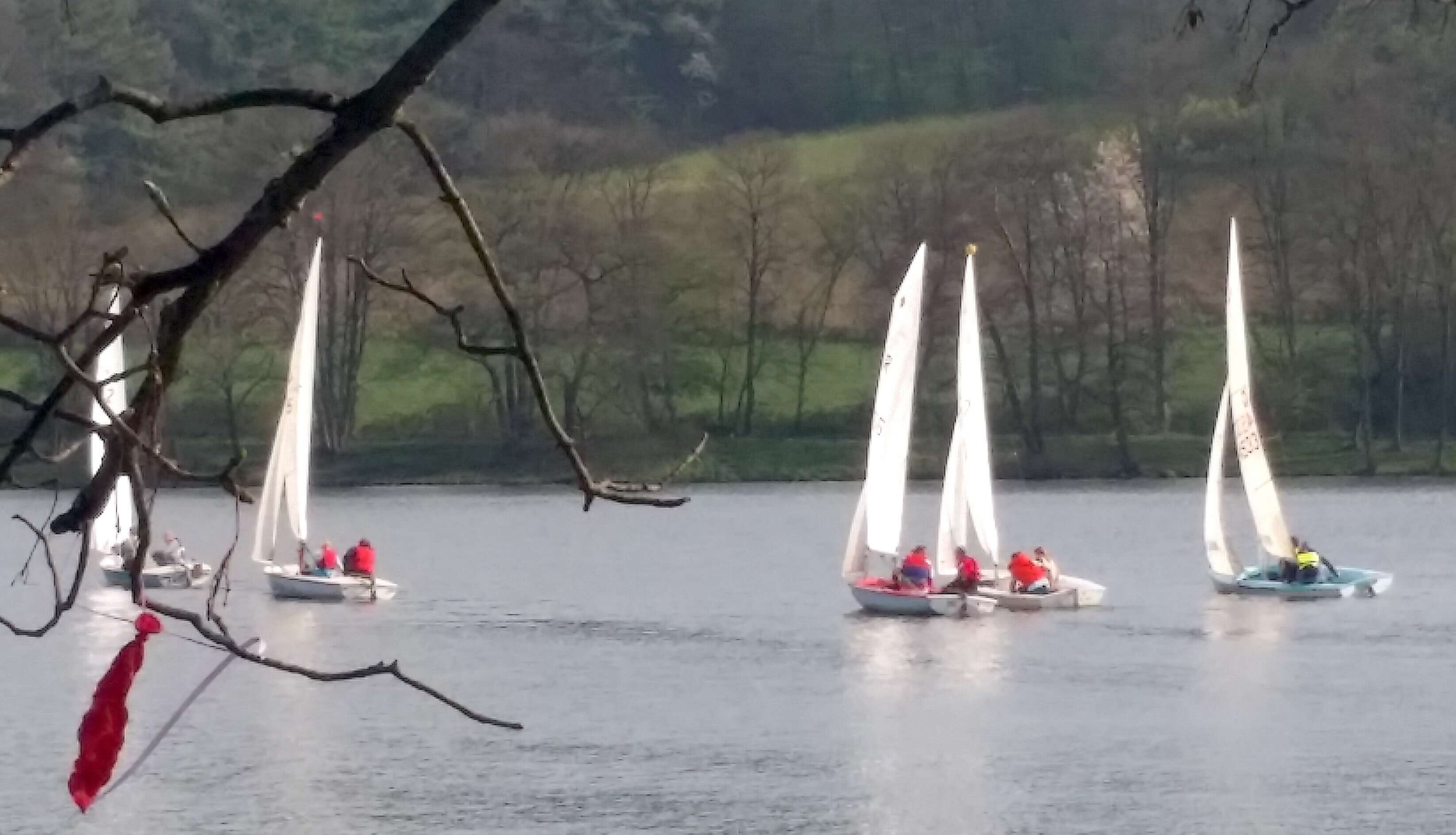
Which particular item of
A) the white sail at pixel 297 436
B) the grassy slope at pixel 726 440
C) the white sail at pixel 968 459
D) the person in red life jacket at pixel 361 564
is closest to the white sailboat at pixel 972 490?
the white sail at pixel 968 459

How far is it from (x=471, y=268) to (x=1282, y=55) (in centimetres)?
2393

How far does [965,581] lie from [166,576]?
13.0 meters

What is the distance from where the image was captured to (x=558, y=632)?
43844mm

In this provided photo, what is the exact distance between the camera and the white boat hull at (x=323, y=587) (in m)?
46.8

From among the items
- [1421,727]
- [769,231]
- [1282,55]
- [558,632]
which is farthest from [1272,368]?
[1421,727]

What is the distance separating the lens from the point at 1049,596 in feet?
145

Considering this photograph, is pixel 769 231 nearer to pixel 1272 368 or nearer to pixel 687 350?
pixel 687 350

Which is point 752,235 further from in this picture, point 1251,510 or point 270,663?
point 270,663

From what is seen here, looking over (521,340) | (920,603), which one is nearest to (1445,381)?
(920,603)

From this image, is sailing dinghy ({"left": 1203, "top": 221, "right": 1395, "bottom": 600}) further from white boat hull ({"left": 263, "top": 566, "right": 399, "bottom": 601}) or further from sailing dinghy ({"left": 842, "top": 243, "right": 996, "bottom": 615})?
white boat hull ({"left": 263, "top": 566, "right": 399, "bottom": 601})

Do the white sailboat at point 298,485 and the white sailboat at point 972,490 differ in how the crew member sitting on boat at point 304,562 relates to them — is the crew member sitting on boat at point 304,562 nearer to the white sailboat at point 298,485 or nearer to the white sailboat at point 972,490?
the white sailboat at point 298,485

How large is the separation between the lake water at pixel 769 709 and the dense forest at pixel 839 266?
16.8m

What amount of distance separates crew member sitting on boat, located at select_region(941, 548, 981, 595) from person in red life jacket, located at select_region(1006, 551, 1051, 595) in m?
0.64

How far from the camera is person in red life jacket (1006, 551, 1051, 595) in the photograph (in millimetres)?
43188
